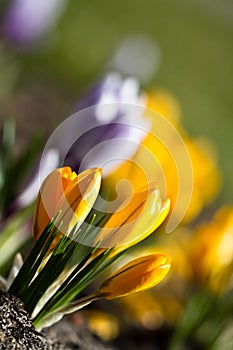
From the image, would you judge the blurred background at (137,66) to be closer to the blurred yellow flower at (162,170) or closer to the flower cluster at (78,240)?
the blurred yellow flower at (162,170)

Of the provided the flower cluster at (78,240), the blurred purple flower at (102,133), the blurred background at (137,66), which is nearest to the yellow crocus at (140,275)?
the flower cluster at (78,240)

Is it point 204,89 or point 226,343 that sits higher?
point 204,89

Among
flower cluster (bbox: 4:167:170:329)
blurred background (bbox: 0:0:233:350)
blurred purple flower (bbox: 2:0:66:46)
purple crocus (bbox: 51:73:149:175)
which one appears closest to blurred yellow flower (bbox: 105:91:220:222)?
blurred background (bbox: 0:0:233:350)

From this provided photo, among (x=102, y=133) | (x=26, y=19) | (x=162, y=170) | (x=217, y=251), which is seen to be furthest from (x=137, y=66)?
(x=102, y=133)

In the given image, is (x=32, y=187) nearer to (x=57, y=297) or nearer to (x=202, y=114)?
(x=57, y=297)

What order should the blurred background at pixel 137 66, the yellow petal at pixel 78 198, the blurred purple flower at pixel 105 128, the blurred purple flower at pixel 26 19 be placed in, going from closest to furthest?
the yellow petal at pixel 78 198 < the blurred purple flower at pixel 105 128 < the blurred background at pixel 137 66 < the blurred purple flower at pixel 26 19

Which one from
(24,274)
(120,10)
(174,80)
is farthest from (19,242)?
(120,10)

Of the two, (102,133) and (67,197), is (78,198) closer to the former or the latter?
(67,197)
